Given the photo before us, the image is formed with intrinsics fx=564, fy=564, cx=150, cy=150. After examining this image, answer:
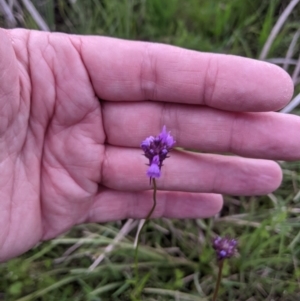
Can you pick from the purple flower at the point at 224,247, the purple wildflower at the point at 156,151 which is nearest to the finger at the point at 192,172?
the purple flower at the point at 224,247

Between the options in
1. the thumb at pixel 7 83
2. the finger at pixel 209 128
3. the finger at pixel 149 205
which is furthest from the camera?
the finger at pixel 149 205

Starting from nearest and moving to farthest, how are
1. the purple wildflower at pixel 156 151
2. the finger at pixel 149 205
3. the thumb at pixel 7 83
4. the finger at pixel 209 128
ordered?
the purple wildflower at pixel 156 151
the thumb at pixel 7 83
the finger at pixel 209 128
the finger at pixel 149 205

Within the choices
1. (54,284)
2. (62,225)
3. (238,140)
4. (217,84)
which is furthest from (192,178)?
(54,284)

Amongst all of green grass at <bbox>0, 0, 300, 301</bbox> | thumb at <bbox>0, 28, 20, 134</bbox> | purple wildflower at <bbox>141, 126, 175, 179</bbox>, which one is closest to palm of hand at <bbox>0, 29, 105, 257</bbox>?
thumb at <bbox>0, 28, 20, 134</bbox>

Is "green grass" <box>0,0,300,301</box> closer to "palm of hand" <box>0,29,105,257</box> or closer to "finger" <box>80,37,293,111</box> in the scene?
"palm of hand" <box>0,29,105,257</box>

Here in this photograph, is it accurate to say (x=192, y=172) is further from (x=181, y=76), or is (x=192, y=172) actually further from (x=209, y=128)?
(x=181, y=76)

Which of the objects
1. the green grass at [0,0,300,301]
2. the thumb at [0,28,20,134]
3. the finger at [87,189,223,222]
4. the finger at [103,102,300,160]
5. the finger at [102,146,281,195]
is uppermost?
the thumb at [0,28,20,134]

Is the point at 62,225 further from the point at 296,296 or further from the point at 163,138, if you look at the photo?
the point at 296,296

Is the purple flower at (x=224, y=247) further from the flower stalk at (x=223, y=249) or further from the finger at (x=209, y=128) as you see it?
the finger at (x=209, y=128)
